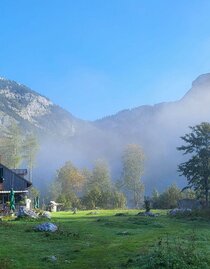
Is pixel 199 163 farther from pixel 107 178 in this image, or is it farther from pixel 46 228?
pixel 107 178

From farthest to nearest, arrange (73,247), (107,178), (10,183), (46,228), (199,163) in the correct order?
(107,178), (10,183), (199,163), (46,228), (73,247)

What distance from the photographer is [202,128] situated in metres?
60.3

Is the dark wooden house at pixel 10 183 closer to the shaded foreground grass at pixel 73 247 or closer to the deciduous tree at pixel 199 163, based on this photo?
the deciduous tree at pixel 199 163

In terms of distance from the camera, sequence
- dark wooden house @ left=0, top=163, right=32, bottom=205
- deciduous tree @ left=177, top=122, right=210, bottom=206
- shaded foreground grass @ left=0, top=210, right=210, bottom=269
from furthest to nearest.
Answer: dark wooden house @ left=0, top=163, right=32, bottom=205 → deciduous tree @ left=177, top=122, right=210, bottom=206 → shaded foreground grass @ left=0, top=210, right=210, bottom=269

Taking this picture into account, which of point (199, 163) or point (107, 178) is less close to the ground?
point (107, 178)

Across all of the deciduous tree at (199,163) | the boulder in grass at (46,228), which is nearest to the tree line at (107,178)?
the deciduous tree at (199,163)

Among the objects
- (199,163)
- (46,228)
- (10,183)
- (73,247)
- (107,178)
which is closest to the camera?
(73,247)

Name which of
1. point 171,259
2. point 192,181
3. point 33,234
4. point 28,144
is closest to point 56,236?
point 33,234

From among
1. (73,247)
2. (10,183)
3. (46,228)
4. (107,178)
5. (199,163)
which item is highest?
(107,178)

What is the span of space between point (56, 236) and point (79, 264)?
8307 millimetres

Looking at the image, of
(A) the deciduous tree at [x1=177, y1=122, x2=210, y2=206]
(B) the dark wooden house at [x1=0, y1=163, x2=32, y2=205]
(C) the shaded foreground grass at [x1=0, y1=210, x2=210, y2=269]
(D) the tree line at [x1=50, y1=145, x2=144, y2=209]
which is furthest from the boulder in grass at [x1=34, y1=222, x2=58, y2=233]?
(D) the tree line at [x1=50, y1=145, x2=144, y2=209]

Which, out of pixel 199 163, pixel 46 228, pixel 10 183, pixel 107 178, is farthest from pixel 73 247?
pixel 107 178

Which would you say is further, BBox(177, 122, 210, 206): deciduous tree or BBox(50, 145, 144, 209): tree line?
BBox(50, 145, 144, 209): tree line

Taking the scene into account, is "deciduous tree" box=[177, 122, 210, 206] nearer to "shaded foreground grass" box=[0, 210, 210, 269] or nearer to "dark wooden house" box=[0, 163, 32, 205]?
"dark wooden house" box=[0, 163, 32, 205]
